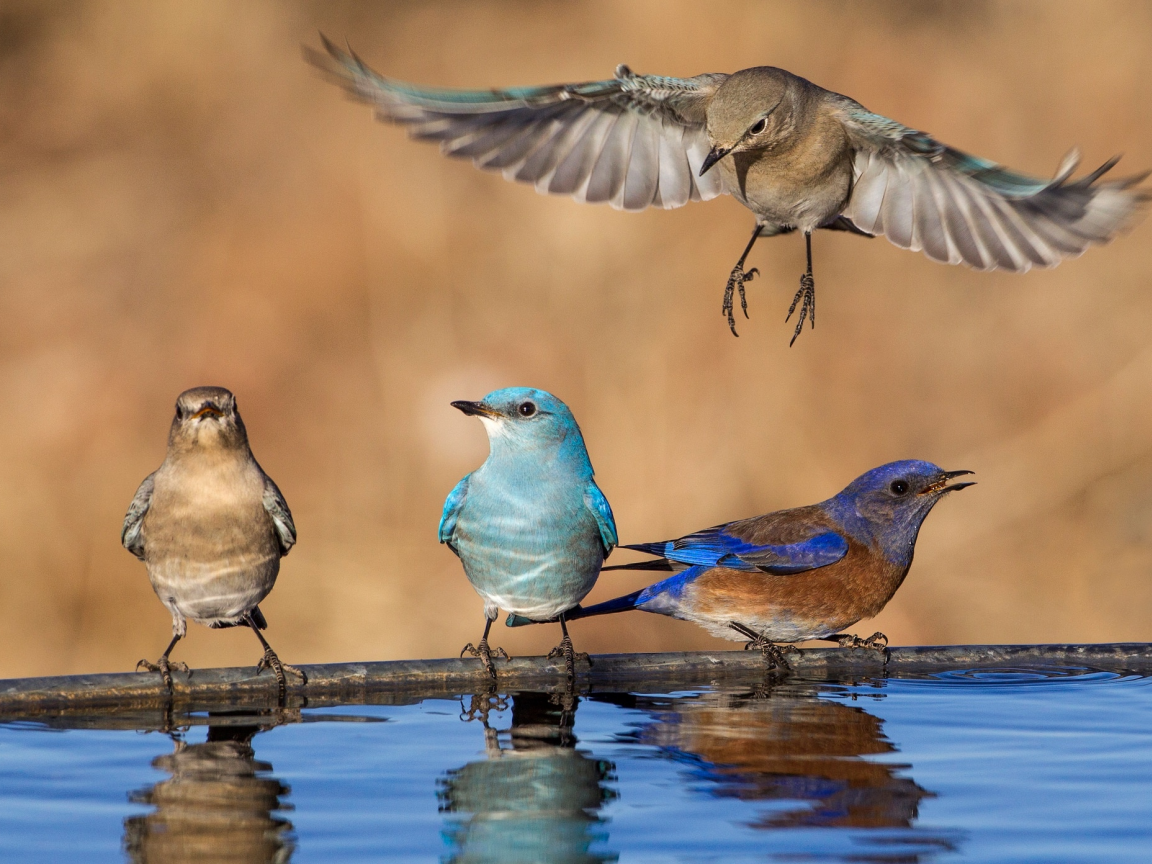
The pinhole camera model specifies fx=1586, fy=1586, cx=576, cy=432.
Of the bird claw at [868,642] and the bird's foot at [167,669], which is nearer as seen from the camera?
the bird's foot at [167,669]

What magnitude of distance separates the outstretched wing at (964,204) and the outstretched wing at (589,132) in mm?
671

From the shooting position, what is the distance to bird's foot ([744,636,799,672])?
5.93m

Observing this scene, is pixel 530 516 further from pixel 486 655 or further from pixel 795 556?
pixel 795 556

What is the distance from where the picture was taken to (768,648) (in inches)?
243

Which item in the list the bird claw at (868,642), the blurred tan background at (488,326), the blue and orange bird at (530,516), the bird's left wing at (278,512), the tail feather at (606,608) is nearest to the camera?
the bird's left wing at (278,512)

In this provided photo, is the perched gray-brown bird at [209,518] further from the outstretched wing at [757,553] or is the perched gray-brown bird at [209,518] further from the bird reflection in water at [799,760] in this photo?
the outstretched wing at [757,553]

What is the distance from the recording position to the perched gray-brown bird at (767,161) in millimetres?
6133

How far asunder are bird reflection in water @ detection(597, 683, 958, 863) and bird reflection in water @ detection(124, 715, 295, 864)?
1.09 metres

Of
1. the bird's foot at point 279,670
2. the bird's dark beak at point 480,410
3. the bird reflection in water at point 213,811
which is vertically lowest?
the bird reflection in water at point 213,811

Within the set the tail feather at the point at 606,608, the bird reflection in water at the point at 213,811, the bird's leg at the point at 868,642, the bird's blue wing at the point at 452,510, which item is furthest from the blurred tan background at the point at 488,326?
the bird reflection in water at the point at 213,811

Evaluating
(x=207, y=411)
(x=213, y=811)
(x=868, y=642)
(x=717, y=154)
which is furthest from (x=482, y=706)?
(x=717, y=154)

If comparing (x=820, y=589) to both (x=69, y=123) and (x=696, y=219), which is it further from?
(x=69, y=123)

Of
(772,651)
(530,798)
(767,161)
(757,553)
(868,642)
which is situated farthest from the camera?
(757,553)

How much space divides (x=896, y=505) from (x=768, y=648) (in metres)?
1.14
